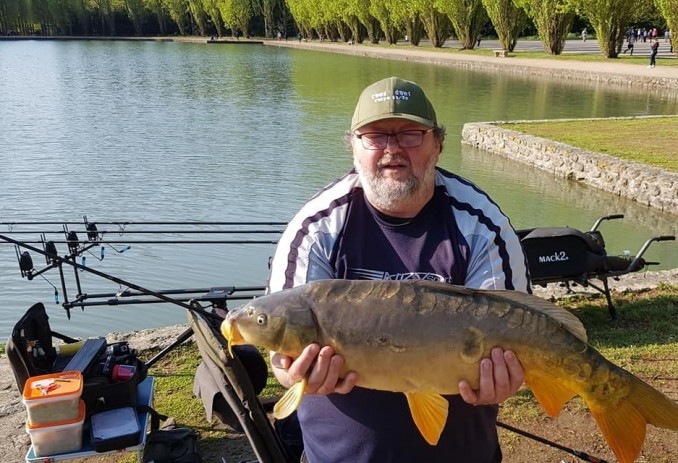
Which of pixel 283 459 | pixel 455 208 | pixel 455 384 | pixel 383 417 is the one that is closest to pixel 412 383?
pixel 455 384

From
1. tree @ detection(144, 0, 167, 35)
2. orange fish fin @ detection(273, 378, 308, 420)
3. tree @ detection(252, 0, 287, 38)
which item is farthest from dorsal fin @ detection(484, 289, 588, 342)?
tree @ detection(144, 0, 167, 35)

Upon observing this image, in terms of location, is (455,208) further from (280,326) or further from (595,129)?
(595,129)

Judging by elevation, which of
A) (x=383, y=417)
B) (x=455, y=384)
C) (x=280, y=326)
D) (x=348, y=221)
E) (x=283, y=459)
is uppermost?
(x=348, y=221)

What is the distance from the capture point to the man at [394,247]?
2.21 metres

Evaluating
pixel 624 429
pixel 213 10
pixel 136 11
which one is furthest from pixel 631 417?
pixel 136 11

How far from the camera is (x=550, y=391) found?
2047 mm

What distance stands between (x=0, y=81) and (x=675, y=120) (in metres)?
29.3

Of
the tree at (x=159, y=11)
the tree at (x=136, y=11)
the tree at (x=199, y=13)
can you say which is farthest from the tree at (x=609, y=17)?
the tree at (x=136, y=11)

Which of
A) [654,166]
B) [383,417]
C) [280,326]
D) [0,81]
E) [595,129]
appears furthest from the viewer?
[0,81]

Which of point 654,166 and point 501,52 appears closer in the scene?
point 654,166

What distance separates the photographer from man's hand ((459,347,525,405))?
1955mm

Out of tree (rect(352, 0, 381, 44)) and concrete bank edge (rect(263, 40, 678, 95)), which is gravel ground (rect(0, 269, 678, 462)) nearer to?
concrete bank edge (rect(263, 40, 678, 95))

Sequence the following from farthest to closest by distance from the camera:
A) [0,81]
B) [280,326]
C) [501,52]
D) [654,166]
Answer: [501,52], [0,81], [654,166], [280,326]

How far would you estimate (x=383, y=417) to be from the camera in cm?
220
